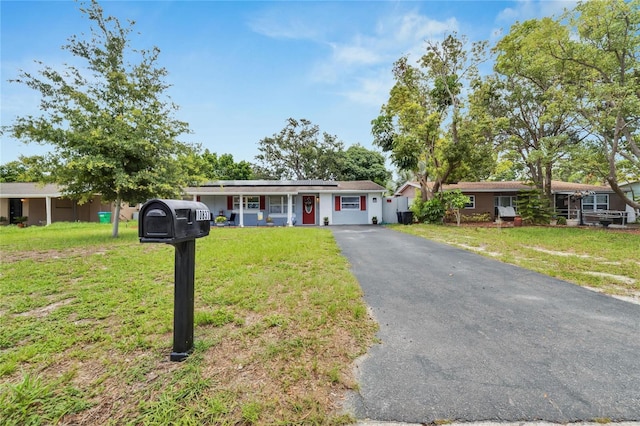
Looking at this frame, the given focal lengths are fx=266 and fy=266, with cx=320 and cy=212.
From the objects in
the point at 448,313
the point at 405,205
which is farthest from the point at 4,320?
the point at 405,205

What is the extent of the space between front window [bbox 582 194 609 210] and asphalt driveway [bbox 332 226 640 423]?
2140cm

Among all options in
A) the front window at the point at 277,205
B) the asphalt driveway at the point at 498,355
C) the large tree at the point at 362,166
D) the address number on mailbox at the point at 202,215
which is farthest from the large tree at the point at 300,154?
the address number on mailbox at the point at 202,215

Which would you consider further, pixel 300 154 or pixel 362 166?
pixel 300 154

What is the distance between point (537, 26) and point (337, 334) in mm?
17919

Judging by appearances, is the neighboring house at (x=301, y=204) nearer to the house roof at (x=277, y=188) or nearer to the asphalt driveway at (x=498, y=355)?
the house roof at (x=277, y=188)

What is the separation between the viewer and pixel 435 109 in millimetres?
17016

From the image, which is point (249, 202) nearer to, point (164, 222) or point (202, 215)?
point (202, 215)

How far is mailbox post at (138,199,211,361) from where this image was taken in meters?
1.83

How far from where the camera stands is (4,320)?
2939mm

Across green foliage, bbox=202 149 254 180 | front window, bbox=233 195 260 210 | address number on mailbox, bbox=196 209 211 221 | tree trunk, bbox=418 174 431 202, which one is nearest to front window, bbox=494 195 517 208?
tree trunk, bbox=418 174 431 202

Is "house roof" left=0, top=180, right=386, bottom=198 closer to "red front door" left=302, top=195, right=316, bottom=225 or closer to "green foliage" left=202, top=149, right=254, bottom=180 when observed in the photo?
"red front door" left=302, top=195, right=316, bottom=225

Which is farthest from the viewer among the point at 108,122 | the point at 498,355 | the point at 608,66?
the point at 608,66

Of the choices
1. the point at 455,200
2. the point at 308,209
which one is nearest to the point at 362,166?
the point at 308,209

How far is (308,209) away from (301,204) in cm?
58
